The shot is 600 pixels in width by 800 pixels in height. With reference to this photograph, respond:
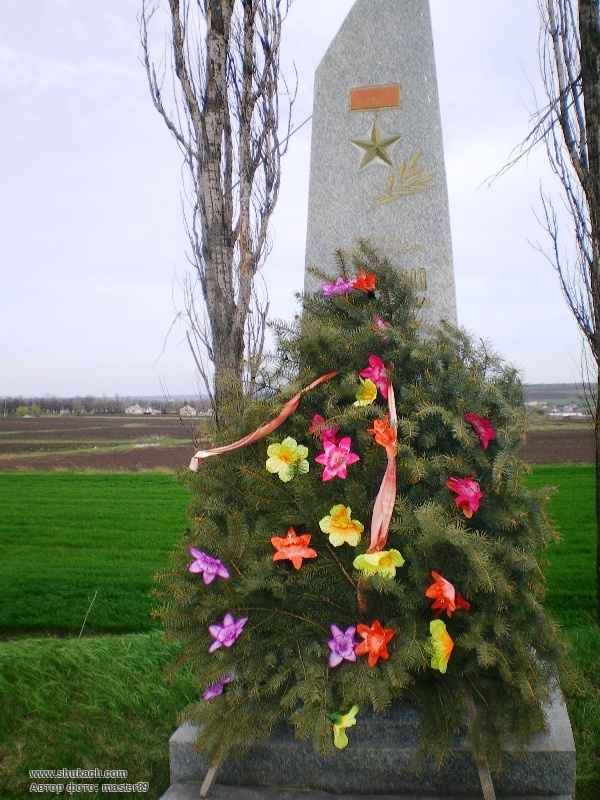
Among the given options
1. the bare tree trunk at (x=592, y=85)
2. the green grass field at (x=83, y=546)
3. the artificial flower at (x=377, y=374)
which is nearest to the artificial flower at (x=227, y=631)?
the artificial flower at (x=377, y=374)

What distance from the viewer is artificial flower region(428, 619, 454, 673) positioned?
2062 millimetres

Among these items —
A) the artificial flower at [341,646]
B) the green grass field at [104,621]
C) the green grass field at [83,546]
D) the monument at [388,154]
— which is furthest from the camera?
the green grass field at [83,546]

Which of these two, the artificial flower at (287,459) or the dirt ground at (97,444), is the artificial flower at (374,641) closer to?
the artificial flower at (287,459)

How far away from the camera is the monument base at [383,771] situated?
2.29 meters

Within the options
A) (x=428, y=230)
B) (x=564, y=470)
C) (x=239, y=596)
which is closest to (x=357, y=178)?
(x=428, y=230)

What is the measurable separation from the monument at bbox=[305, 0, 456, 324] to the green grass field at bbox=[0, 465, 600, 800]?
4.42ft

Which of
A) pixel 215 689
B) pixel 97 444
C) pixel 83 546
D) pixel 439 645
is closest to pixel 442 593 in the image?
pixel 439 645

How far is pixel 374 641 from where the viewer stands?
82.7 inches

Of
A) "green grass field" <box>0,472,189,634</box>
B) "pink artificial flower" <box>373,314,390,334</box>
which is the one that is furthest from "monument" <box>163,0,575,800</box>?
"green grass field" <box>0,472,189,634</box>

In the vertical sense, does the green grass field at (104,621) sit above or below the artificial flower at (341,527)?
below

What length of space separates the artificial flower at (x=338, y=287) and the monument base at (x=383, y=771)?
1489 millimetres

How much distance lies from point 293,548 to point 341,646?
1.10 feet

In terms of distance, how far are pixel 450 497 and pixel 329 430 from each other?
44 cm

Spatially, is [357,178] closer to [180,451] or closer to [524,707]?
[524,707]
